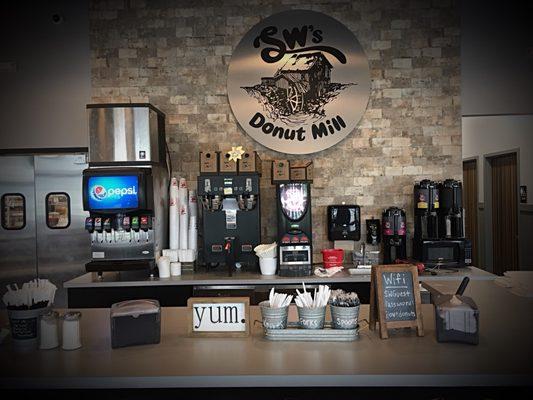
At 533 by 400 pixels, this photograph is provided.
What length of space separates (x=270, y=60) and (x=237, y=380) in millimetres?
4021

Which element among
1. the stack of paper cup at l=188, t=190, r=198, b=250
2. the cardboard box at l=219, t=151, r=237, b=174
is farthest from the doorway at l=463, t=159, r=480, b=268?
the stack of paper cup at l=188, t=190, r=198, b=250

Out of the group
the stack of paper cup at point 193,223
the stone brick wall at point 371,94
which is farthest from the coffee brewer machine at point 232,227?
the stone brick wall at point 371,94

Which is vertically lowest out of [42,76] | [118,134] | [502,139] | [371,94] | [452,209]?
[452,209]

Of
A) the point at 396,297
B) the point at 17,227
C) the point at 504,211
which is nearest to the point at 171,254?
the point at 17,227

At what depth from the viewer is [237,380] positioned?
1.74 metres

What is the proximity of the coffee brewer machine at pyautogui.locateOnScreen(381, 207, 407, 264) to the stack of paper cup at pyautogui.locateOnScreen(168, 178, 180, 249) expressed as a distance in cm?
200

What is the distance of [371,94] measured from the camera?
5191 mm

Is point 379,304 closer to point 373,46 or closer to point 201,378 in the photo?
point 201,378

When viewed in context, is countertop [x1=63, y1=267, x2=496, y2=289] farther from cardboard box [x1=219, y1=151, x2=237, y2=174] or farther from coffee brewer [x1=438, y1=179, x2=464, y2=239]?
cardboard box [x1=219, y1=151, x2=237, y2=174]

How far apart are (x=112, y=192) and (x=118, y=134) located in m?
0.52

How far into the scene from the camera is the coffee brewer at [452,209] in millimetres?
4699

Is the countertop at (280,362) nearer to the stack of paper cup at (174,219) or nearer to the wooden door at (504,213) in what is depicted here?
the stack of paper cup at (174,219)

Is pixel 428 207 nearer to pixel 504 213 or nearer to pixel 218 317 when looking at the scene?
pixel 218 317

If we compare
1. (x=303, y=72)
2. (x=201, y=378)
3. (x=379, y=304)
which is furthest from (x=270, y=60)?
(x=201, y=378)
